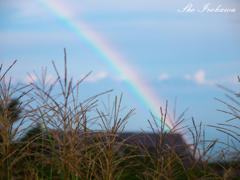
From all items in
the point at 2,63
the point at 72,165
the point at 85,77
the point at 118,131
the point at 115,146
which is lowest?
the point at 72,165

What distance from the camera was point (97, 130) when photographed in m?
2.89

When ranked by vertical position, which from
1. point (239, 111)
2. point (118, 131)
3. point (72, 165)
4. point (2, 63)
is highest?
point (2, 63)

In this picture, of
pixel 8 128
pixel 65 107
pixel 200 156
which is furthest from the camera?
pixel 8 128

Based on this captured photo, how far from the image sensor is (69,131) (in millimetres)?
2725

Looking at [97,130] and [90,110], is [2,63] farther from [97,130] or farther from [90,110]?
[97,130]

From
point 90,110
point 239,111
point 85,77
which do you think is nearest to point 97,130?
point 90,110

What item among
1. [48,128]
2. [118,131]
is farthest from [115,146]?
[48,128]

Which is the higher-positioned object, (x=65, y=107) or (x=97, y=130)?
(x=65, y=107)

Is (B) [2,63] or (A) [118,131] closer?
(A) [118,131]

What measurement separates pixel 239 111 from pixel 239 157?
595 millimetres

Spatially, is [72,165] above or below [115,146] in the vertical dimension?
below

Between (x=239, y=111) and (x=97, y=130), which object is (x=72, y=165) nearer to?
(x=97, y=130)

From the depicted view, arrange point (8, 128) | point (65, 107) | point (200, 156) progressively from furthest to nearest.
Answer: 1. point (8, 128)
2. point (200, 156)
3. point (65, 107)

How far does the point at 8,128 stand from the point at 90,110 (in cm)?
114
